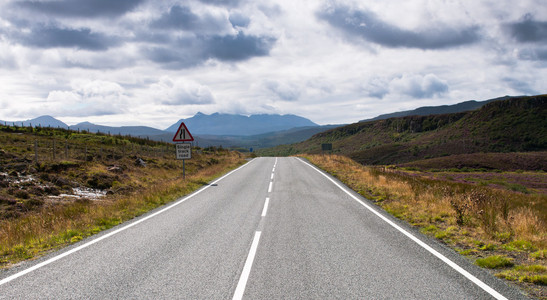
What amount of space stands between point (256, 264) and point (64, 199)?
10.9 meters

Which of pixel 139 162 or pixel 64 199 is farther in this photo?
pixel 139 162

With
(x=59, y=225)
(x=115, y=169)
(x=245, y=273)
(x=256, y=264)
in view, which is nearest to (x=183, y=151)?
A: (x=115, y=169)

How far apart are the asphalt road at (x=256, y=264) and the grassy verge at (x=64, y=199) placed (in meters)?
0.88

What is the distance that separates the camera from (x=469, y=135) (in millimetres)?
77562

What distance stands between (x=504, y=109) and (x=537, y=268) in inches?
3759

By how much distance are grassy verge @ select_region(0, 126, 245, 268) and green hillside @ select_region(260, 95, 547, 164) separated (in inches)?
2421

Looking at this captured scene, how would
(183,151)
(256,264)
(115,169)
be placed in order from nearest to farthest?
(256,264)
(183,151)
(115,169)

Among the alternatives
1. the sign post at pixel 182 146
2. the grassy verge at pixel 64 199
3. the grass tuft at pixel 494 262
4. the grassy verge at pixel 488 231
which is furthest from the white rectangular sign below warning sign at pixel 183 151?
the grass tuft at pixel 494 262

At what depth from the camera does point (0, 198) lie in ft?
36.6

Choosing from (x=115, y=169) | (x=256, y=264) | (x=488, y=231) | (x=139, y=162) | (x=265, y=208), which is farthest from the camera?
(x=139, y=162)

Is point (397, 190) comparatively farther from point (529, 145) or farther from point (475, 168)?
point (529, 145)

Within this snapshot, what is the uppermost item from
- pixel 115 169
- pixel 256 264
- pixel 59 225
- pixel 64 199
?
pixel 115 169

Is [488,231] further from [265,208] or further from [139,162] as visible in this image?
[139,162]

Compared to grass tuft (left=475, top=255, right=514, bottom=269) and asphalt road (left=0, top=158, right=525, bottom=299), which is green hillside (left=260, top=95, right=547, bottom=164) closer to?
asphalt road (left=0, top=158, right=525, bottom=299)
